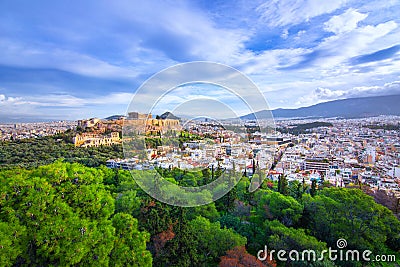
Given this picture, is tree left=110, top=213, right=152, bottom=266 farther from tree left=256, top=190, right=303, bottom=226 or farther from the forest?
tree left=256, top=190, right=303, bottom=226

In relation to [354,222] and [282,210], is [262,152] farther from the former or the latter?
[354,222]

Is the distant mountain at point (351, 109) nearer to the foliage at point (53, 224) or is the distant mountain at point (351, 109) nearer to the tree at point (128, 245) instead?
the tree at point (128, 245)

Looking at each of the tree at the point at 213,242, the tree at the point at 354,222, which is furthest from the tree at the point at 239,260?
the tree at the point at 354,222

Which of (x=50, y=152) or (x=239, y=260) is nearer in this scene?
(x=239, y=260)

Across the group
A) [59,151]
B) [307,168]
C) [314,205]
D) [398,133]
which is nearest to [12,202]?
[314,205]

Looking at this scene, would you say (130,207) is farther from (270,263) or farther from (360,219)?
(360,219)

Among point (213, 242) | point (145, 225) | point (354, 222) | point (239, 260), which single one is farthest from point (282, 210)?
point (145, 225)
